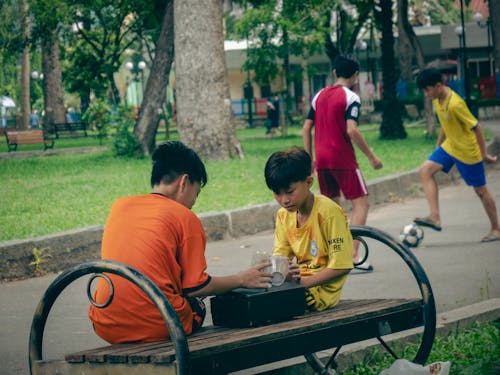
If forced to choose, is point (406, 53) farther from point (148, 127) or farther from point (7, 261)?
point (7, 261)

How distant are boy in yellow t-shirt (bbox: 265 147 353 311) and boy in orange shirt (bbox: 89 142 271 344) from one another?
51 cm

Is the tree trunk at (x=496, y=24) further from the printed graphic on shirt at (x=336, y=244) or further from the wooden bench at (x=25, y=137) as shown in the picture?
the printed graphic on shirt at (x=336, y=244)

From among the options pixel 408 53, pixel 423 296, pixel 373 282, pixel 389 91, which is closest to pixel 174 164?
pixel 423 296

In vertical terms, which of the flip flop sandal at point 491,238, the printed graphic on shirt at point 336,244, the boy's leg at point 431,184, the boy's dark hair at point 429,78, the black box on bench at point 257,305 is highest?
the boy's dark hair at point 429,78

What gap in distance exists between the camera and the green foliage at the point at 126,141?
77.9 ft

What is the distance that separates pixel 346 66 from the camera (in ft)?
28.2

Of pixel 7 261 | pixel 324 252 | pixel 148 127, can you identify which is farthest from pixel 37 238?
pixel 148 127

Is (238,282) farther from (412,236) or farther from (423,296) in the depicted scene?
(412,236)

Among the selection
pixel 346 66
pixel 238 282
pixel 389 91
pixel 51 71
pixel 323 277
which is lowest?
pixel 323 277

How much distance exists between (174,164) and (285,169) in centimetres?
58

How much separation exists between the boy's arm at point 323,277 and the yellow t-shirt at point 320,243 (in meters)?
0.02

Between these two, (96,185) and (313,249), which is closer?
(313,249)

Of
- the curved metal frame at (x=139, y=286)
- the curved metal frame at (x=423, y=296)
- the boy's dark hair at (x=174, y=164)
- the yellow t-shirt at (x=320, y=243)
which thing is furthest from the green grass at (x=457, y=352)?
the curved metal frame at (x=139, y=286)

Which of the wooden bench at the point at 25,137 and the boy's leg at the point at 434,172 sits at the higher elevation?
the boy's leg at the point at 434,172
